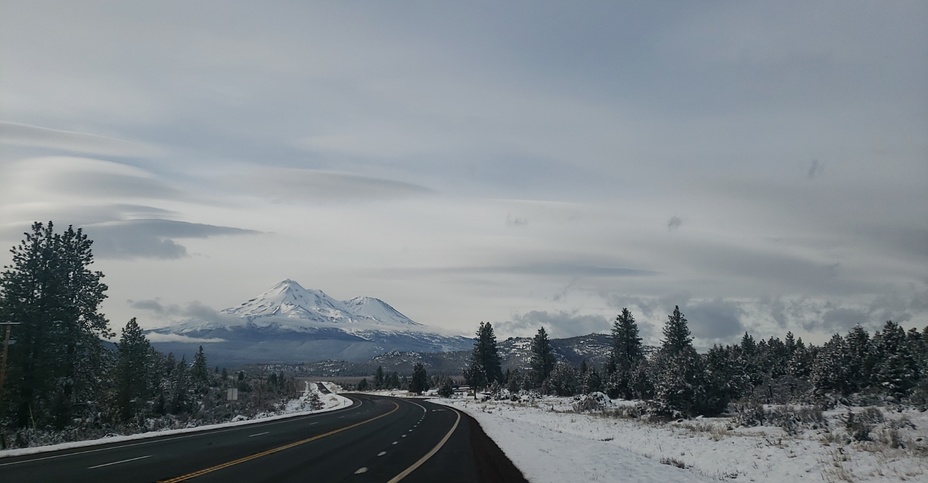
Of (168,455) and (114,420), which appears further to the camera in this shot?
(114,420)

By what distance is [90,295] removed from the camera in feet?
134

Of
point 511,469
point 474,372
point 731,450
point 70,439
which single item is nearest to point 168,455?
point 511,469

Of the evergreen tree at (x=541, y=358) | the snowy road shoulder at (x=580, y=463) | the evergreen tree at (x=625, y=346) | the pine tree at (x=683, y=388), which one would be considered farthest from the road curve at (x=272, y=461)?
the evergreen tree at (x=541, y=358)

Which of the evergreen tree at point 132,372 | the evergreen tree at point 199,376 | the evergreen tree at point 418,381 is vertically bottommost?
the evergreen tree at point 418,381

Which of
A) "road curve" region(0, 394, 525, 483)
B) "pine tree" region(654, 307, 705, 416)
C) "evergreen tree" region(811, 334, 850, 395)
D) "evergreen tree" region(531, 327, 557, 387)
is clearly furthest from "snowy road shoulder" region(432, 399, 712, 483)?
"evergreen tree" region(531, 327, 557, 387)

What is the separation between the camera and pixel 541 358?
341 ft

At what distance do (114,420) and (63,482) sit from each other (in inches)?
1428

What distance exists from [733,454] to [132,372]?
187 feet

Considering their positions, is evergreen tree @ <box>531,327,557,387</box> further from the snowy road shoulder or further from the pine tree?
the snowy road shoulder

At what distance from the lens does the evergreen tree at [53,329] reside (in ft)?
121

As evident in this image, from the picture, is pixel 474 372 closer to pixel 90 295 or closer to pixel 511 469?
pixel 90 295

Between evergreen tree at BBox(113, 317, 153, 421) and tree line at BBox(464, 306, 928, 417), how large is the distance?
1854 inches

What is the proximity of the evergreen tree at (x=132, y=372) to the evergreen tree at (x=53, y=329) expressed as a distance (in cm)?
1211

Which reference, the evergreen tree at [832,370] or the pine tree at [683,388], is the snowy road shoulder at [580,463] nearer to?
the pine tree at [683,388]
